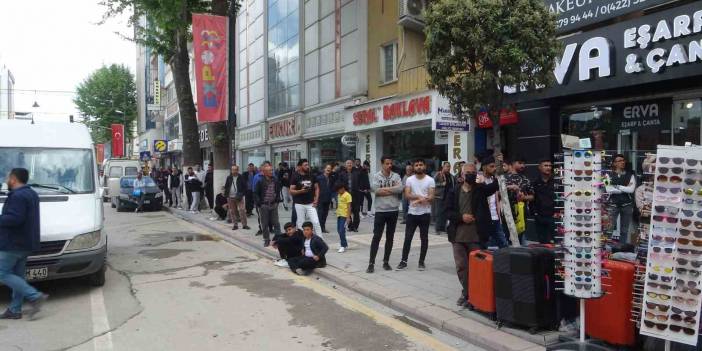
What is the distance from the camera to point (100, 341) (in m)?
5.10

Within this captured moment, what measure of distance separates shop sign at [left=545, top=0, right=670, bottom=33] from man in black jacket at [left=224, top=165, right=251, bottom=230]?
27.2ft

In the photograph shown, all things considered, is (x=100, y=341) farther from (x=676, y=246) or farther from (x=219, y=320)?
(x=676, y=246)

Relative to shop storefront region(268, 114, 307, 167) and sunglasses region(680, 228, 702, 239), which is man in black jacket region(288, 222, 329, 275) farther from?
shop storefront region(268, 114, 307, 167)

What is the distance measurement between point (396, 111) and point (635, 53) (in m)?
6.95

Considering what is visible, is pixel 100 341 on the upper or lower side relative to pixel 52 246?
lower

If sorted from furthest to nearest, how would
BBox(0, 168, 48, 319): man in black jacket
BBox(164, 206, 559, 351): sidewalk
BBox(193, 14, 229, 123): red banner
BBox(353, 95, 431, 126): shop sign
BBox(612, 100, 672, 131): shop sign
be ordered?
BBox(193, 14, 229, 123): red banner
BBox(353, 95, 431, 126): shop sign
BBox(612, 100, 672, 131): shop sign
BBox(0, 168, 48, 319): man in black jacket
BBox(164, 206, 559, 351): sidewalk

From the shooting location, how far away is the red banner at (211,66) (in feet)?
51.1

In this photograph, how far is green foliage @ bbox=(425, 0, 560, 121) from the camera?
5648 mm

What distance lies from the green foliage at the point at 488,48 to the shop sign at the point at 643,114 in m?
4.42

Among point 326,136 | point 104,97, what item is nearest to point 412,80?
point 326,136

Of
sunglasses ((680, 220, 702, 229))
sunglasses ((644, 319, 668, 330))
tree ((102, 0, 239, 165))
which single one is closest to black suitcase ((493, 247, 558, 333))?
sunglasses ((644, 319, 668, 330))

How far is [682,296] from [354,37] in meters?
15.0

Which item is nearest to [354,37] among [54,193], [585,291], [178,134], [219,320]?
[54,193]

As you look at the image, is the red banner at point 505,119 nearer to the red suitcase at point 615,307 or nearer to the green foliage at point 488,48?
the green foliage at point 488,48
